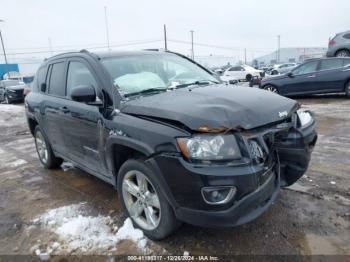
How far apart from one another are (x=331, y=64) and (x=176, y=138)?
11.0m

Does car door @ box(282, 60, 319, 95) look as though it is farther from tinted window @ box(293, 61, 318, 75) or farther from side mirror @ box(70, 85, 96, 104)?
side mirror @ box(70, 85, 96, 104)

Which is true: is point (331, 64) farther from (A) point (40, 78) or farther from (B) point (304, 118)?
(A) point (40, 78)

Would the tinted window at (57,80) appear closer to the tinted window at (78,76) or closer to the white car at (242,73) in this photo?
the tinted window at (78,76)

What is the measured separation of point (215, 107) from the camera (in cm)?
258

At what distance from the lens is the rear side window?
1137 cm

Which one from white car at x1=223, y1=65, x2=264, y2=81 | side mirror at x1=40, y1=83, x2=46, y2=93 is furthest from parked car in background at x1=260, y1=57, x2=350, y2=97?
white car at x1=223, y1=65, x2=264, y2=81

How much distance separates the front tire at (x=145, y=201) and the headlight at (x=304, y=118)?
5.24 feet

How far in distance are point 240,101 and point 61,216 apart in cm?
245

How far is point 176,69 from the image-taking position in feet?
12.8

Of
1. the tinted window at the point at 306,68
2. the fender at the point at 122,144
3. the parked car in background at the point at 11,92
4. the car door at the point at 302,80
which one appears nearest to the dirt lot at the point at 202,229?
the fender at the point at 122,144

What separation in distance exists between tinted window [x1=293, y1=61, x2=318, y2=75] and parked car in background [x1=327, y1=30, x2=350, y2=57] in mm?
3243

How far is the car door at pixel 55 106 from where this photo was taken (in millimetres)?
4250

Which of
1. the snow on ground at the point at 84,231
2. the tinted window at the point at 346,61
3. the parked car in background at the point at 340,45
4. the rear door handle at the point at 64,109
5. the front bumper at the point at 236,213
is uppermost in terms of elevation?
the parked car in background at the point at 340,45

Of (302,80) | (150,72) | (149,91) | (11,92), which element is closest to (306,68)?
(302,80)
